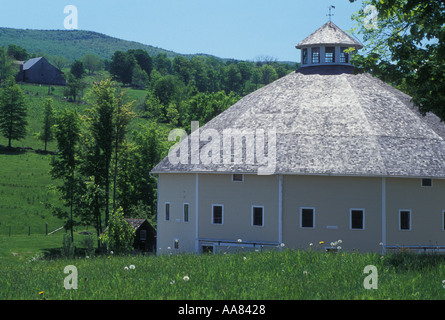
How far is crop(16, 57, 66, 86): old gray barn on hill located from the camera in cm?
16500

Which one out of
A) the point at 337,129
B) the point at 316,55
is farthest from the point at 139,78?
the point at 337,129

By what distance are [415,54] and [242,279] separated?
12.4 metres

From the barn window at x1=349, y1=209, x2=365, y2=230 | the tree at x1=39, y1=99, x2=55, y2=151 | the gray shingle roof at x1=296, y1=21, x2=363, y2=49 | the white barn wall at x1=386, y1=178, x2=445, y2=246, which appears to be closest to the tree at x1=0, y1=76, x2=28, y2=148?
the tree at x1=39, y1=99, x2=55, y2=151

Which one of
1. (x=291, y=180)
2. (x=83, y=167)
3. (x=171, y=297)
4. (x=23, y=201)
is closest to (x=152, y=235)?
(x=83, y=167)

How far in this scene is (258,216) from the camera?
1483 inches

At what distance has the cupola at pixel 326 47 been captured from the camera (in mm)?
48656

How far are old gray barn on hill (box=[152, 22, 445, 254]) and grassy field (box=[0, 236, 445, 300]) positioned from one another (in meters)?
21.5

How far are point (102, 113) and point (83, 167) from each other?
1100cm

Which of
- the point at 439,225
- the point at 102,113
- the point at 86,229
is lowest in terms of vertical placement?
the point at 86,229

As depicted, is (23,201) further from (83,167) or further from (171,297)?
(171,297)

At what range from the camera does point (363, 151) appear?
124ft

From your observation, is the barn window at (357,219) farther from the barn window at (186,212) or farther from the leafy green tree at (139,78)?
the leafy green tree at (139,78)

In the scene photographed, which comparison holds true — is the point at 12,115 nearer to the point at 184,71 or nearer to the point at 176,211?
the point at 176,211

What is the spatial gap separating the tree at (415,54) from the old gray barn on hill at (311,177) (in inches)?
600
